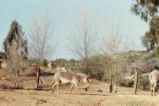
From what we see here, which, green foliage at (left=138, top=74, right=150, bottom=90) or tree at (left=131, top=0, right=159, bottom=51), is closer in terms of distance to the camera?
tree at (left=131, top=0, right=159, bottom=51)

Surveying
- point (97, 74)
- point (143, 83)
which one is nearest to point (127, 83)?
point (143, 83)

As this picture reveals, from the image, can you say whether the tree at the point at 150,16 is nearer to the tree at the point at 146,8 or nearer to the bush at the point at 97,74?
the tree at the point at 146,8

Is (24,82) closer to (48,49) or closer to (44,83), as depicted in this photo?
(44,83)

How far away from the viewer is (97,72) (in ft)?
105

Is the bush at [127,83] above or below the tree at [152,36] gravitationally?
below

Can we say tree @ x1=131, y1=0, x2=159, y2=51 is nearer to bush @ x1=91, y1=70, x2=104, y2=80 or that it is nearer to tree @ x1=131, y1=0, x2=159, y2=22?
tree @ x1=131, y1=0, x2=159, y2=22

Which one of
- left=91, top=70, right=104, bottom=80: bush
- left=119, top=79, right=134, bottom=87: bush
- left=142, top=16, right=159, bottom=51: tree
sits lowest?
left=119, top=79, right=134, bottom=87: bush

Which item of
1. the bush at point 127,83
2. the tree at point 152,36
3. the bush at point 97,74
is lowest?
the bush at point 127,83

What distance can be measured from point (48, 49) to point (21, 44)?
361cm

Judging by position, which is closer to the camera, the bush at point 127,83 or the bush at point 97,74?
the bush at point 127,83

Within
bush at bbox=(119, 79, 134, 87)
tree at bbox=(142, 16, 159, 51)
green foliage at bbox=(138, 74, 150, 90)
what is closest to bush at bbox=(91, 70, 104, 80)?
bush at bbox=(119, 79, 134, 87)

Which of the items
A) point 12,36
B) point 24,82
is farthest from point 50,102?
point 12,36

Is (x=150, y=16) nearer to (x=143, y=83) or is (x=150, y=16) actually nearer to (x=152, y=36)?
(x=152, y=36)

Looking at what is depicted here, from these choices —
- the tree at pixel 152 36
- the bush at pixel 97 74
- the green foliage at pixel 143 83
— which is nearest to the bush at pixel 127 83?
the green foliage at pixel 143 83
